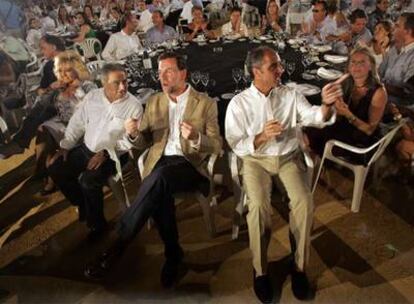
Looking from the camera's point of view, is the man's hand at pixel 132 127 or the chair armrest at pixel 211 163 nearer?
the man's hand at pixel 132 127

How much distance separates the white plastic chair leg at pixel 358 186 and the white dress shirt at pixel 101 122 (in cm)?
147

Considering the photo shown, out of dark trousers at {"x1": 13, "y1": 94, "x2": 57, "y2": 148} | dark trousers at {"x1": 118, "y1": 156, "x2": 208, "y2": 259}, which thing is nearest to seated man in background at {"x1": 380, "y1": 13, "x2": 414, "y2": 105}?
dark trousers at {"x1": 118, "y1": 156, "x2": 208, "y2": 259}

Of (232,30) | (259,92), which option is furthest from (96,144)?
(232,30)

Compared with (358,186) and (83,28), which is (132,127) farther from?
(358,186)

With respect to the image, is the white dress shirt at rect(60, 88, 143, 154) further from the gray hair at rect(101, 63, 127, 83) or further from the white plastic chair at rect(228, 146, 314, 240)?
the white plastic chair at rect(228, 146, 314, 240)

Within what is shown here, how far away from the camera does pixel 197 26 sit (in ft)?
9.00

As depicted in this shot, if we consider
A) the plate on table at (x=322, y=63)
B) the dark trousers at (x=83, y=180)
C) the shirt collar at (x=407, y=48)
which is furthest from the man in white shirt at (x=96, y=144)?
the shirt collar at (x=407, y=48)

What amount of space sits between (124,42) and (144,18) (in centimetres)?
21

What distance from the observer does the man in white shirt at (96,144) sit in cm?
234

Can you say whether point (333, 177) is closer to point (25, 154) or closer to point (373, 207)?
point (373, 207)

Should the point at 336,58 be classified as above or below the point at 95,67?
below

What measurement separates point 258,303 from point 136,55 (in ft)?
5.81

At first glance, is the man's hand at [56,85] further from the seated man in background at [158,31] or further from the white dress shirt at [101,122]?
the seated man in background at [158,31]

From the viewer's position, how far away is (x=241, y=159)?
240 cm
